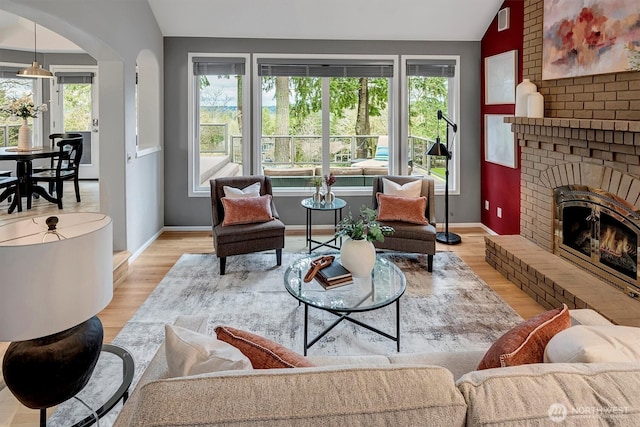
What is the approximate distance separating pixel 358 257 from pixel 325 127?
11.8 feet

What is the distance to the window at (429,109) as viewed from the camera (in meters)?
6.11

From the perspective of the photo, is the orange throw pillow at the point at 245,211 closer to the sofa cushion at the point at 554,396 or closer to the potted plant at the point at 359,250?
the potted plant at the point at 359,250

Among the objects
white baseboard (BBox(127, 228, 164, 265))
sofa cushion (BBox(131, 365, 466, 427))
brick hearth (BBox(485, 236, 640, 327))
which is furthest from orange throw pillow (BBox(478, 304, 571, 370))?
white baseboard (BBox(127, 228, 164, 265))

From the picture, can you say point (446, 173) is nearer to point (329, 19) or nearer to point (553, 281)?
point (553, 281)

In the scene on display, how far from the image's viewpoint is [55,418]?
2205mm

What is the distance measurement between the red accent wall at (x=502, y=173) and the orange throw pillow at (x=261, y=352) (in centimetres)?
455

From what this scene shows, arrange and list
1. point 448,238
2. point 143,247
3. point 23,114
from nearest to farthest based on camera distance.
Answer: point 143,247, point 448,238, point 23,114

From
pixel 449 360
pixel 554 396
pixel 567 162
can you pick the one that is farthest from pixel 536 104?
pixel 554 396

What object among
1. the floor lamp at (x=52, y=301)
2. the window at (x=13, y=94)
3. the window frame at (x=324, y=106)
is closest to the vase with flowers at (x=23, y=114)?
the window at (x=13, y=94)

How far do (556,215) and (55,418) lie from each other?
410 centimetres

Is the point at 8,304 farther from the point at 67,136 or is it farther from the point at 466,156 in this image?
the point at 67,136

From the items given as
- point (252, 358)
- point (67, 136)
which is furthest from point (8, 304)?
point (67, 136)

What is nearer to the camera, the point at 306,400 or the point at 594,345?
the point at 306,400

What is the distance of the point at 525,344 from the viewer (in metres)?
1.45
